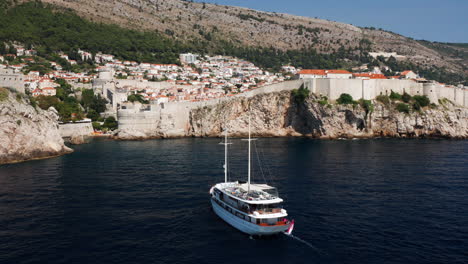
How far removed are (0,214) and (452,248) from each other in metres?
22.2

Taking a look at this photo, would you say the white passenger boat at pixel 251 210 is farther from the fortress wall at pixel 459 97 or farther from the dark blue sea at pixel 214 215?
the fortress wall at pixel 459 97

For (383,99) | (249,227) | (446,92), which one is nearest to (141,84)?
(383,99)

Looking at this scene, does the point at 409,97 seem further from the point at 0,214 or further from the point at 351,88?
the point at 0,214

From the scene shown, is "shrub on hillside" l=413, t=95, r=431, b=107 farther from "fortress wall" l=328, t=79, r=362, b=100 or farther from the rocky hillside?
the rocky hillside

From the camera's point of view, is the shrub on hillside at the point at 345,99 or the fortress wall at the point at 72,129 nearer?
the shrub on hillside at the point at 345,99

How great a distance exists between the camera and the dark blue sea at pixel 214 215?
51.2ft

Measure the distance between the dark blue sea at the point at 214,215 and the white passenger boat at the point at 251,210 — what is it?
53 cm

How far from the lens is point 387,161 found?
115 ft

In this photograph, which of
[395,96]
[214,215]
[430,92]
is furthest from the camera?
[430,92]

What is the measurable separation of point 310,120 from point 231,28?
12634 cm

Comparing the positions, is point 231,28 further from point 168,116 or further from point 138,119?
point 138,119

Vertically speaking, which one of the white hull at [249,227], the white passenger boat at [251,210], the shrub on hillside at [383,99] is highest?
the shrub on hillside at [383,99]

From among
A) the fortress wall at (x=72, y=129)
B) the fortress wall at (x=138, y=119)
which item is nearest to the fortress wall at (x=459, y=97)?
the fortress wall at (x=138, y=119)

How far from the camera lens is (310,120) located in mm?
57969
